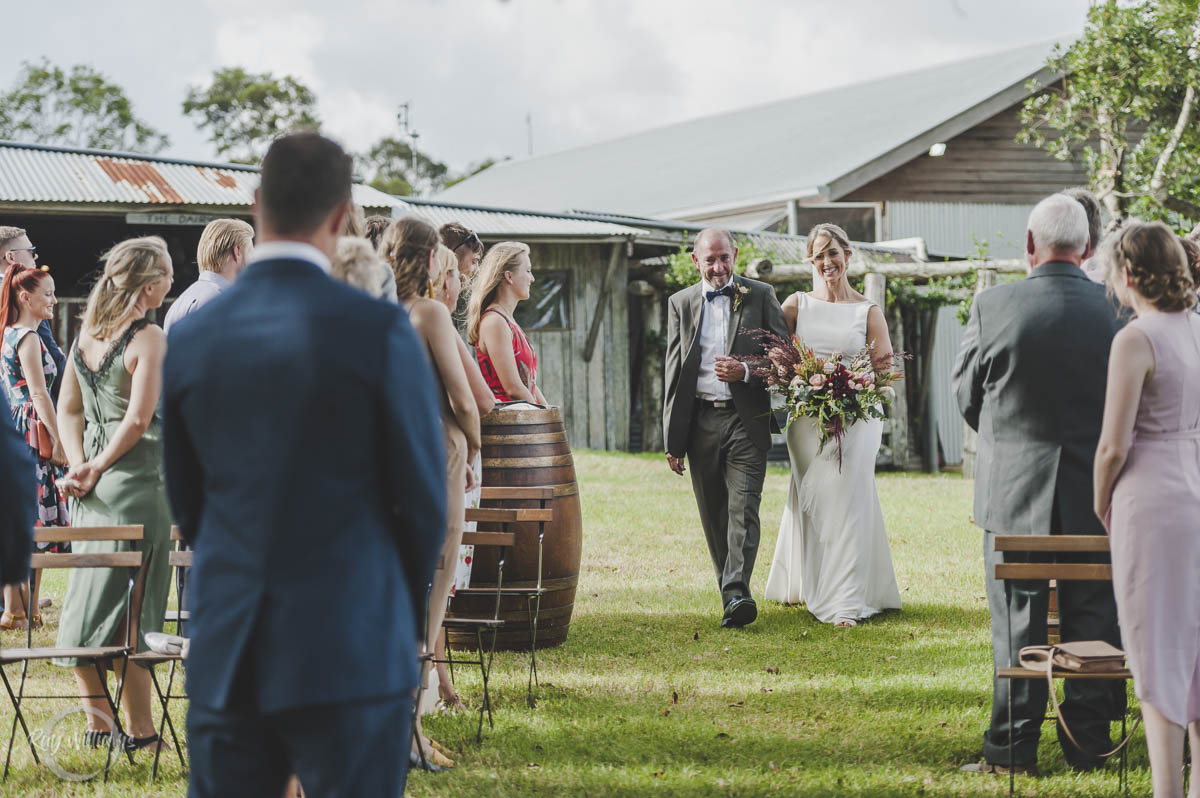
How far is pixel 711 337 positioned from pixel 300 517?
5723 millimetres

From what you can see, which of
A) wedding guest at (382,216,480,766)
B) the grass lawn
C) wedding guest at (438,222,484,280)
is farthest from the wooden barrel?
wedding guest at (382,216,480,766)

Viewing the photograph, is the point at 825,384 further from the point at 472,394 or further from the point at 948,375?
the point at 948,375

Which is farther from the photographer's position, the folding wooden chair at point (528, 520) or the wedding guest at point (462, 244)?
the wedding guest at point (462, 244)

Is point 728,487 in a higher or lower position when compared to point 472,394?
lower

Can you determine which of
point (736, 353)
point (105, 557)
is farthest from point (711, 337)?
point (105, 557)

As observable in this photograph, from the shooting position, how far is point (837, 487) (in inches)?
303

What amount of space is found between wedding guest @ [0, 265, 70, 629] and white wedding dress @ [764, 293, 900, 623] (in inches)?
180

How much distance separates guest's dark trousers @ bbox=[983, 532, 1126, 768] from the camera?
466 cm

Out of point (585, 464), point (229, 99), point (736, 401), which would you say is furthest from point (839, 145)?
point (229, 99)

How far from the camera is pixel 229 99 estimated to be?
159 feet

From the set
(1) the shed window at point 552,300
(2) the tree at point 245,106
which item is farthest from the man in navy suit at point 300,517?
(2) the tree at point 245,106

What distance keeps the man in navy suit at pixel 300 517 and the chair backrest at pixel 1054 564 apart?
268cm

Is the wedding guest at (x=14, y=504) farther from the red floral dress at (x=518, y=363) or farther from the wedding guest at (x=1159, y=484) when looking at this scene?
the red floral dress at (x=518, y=363)

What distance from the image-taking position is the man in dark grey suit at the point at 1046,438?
4.63 meters
